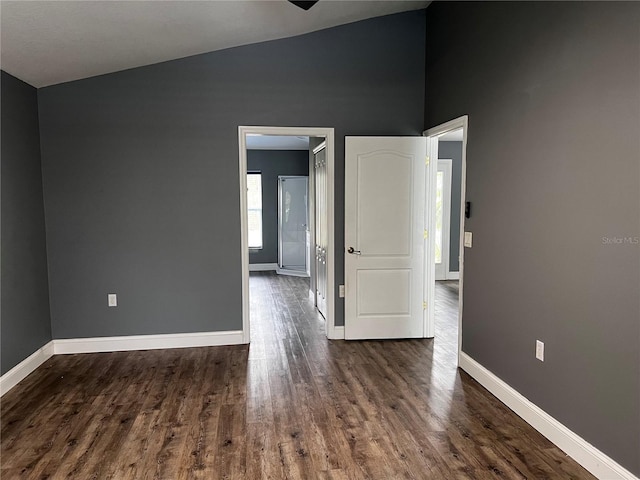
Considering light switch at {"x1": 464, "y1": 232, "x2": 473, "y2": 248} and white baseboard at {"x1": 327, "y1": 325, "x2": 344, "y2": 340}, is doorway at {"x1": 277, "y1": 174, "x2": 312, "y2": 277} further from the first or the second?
light switch at {"x1": 464, "y1": 232, "x2": 473, "y2": 248}

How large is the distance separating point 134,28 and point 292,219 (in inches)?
231

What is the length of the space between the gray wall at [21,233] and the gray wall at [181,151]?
14 centimetres

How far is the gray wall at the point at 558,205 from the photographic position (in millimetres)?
2037

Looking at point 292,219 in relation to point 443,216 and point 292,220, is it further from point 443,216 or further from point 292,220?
point 443,216

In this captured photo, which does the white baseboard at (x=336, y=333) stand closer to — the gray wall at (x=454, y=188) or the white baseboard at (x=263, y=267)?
the gray wall at (x=454, y=188)

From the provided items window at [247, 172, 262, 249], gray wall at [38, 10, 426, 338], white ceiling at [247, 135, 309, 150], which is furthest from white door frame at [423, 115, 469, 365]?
window at [247, 172, 262, 249]

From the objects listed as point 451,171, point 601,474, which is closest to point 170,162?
point 601,474

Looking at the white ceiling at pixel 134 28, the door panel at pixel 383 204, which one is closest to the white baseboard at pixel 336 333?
the door panel at pixel 383 204

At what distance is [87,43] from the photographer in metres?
3.13

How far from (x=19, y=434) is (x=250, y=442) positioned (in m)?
1.42

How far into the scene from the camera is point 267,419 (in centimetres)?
279

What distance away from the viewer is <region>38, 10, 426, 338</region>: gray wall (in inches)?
154

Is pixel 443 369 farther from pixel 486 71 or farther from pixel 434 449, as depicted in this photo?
pixel 486 71

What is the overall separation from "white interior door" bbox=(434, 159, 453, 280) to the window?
358 cm
